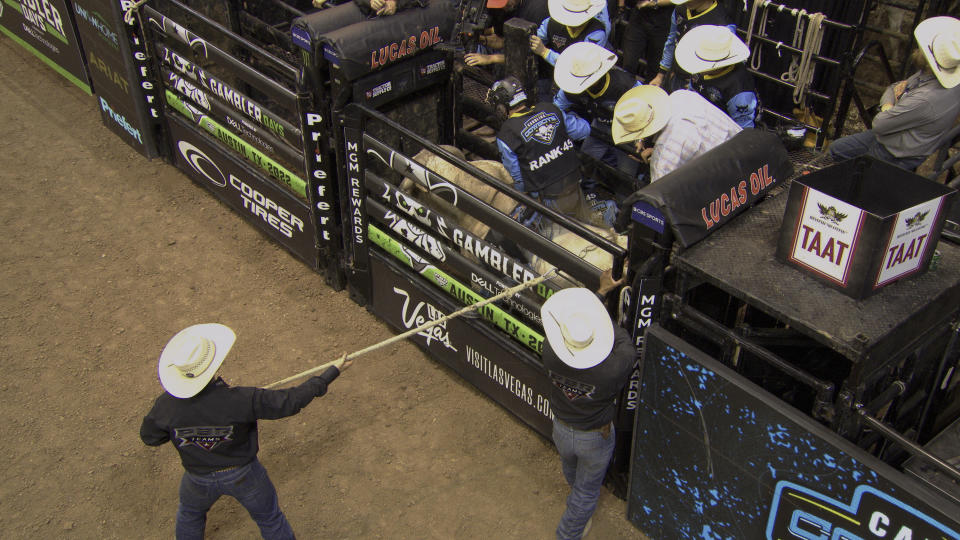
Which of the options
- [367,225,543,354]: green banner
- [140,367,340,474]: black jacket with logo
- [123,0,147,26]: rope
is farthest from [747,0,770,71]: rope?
[140,367,340,474]: black jacket with logo

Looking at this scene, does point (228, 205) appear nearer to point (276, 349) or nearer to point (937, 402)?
point (276, 349)

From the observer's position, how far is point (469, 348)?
663cm

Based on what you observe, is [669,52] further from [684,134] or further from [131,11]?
[131,11]

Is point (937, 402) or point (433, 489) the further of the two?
point (433, 489)

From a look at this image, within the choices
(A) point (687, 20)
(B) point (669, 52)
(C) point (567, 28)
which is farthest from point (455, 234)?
(A) point (687, 20)

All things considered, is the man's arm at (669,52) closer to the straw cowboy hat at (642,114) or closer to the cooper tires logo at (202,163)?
the straw cowboy hat at (642,114)

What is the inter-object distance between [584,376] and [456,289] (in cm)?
171

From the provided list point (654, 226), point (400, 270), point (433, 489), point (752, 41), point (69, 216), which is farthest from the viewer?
point (752, 41)

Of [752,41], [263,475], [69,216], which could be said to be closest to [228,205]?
[69,216]

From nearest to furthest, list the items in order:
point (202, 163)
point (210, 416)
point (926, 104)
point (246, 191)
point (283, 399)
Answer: point (210, 416), point (283, 399), point (926, 104), point (246, 191), point (202, 163)

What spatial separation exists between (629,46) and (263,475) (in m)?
6.07

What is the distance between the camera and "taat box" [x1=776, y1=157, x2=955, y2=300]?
13.9ft

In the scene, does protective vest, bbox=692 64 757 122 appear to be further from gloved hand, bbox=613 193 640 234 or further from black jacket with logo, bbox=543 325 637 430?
black jacket with logo, bbox=543 325 637 430

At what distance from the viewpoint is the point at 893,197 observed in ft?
15.7
